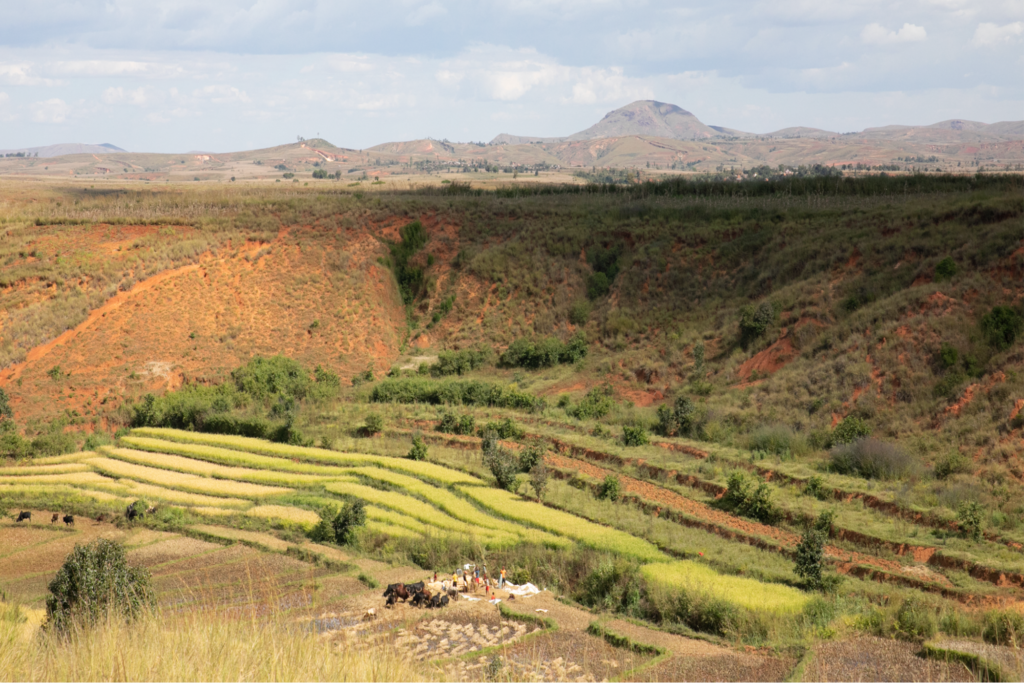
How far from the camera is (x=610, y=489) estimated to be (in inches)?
933

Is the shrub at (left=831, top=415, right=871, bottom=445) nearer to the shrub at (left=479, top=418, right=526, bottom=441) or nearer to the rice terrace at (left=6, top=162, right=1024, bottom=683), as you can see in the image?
the rice terrace at (left=6, top=162, right=1024, bottom=683)

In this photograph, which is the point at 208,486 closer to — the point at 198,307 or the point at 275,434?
the point at 275,434

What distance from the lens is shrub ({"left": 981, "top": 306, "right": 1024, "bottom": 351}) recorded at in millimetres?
26422

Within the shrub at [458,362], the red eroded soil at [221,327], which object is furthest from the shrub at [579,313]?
the red eroded soil at [221,327]

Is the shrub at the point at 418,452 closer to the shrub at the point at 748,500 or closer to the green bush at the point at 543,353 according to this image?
the shrub at the point at 748,500

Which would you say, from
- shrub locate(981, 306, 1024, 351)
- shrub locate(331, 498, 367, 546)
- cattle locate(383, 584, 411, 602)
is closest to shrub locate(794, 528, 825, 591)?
cattle locate(383, 584, 411, 602)

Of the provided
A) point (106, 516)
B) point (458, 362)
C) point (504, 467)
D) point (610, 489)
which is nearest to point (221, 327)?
point (458, 362)

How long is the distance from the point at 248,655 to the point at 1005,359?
1049 inches

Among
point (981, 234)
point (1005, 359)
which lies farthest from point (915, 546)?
point (981, 234)

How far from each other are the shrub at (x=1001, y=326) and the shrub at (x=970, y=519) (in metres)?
9.66

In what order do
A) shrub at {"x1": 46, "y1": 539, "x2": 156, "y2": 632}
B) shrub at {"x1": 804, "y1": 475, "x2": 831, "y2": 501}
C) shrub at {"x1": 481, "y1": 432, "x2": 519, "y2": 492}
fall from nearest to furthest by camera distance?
shrub at {"x1": 46, "y1": 539, "x2": 156, "y2": 632}
shrub at {"x1": 804, "y1": 475, "x2": 831, "y2": 501}
shrub at {"x1": 481, "y1": 432, "x2": 519, "y2": 492}

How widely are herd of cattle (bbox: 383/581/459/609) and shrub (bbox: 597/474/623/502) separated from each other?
28.0 ft

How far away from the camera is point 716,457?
26.2 m

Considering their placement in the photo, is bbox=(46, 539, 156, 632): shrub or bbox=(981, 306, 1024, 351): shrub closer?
bbox=(46, 539, 156, 632): shrub
